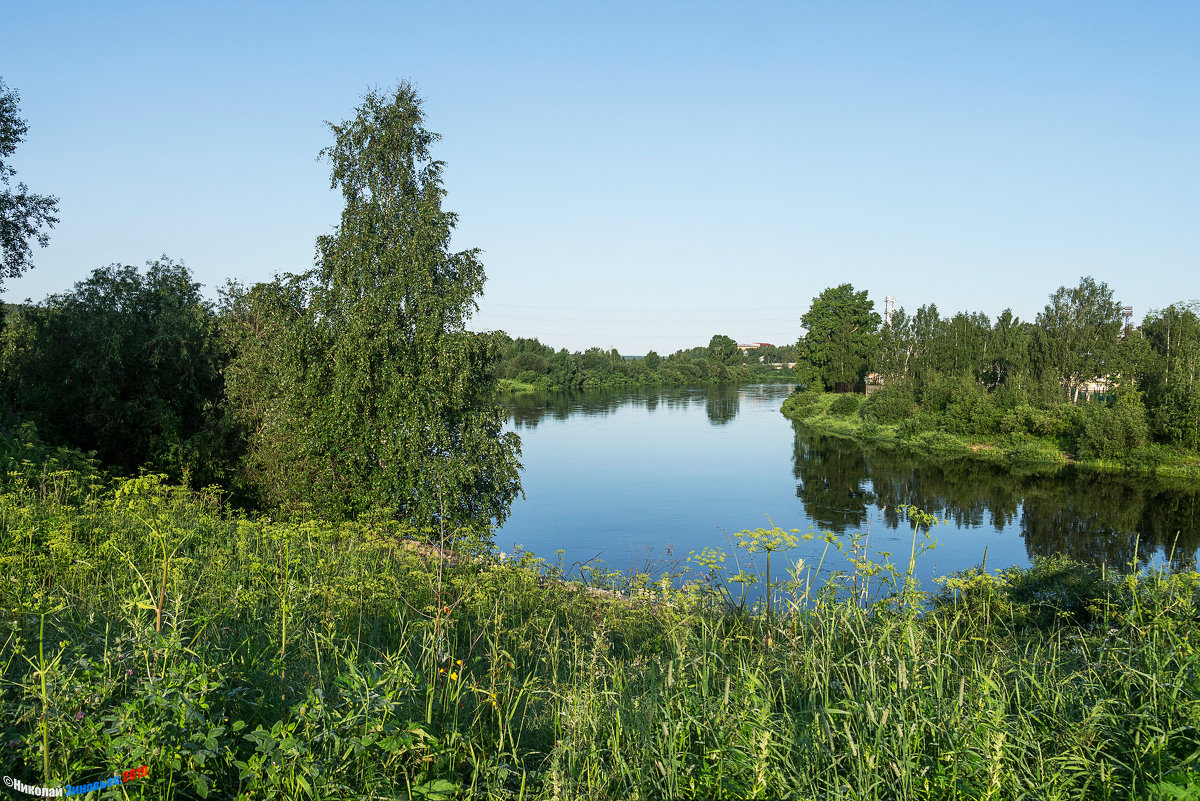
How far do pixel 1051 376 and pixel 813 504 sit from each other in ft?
81.0

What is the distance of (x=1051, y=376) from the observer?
129 feet

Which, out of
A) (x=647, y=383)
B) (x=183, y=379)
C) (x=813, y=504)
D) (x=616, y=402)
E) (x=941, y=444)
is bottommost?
(x=813, y=504)

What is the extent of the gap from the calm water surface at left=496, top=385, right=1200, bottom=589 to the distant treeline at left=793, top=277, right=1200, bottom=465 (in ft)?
13.8

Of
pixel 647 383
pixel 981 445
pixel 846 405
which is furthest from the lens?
pixel 647 383

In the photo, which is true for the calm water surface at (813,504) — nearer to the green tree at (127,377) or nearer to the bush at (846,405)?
→ the green tree at (127,377)

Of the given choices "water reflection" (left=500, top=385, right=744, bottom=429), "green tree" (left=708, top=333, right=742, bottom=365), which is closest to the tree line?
"water reflection" (left=500, top=385, right=744, bottom=429)

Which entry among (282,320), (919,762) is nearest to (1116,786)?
(919,762)

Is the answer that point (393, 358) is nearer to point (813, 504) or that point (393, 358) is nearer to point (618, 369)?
point (813, 504)

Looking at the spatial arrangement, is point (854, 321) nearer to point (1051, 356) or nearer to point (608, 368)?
point (1051, 356)

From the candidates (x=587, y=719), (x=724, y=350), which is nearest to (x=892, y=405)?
(x=587, y=719)

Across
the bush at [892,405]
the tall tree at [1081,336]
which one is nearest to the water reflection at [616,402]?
the bush at [892,405]

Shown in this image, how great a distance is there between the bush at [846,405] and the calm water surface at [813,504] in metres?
8.72

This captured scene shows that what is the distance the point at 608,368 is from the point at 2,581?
105m

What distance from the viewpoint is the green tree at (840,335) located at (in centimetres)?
5931
